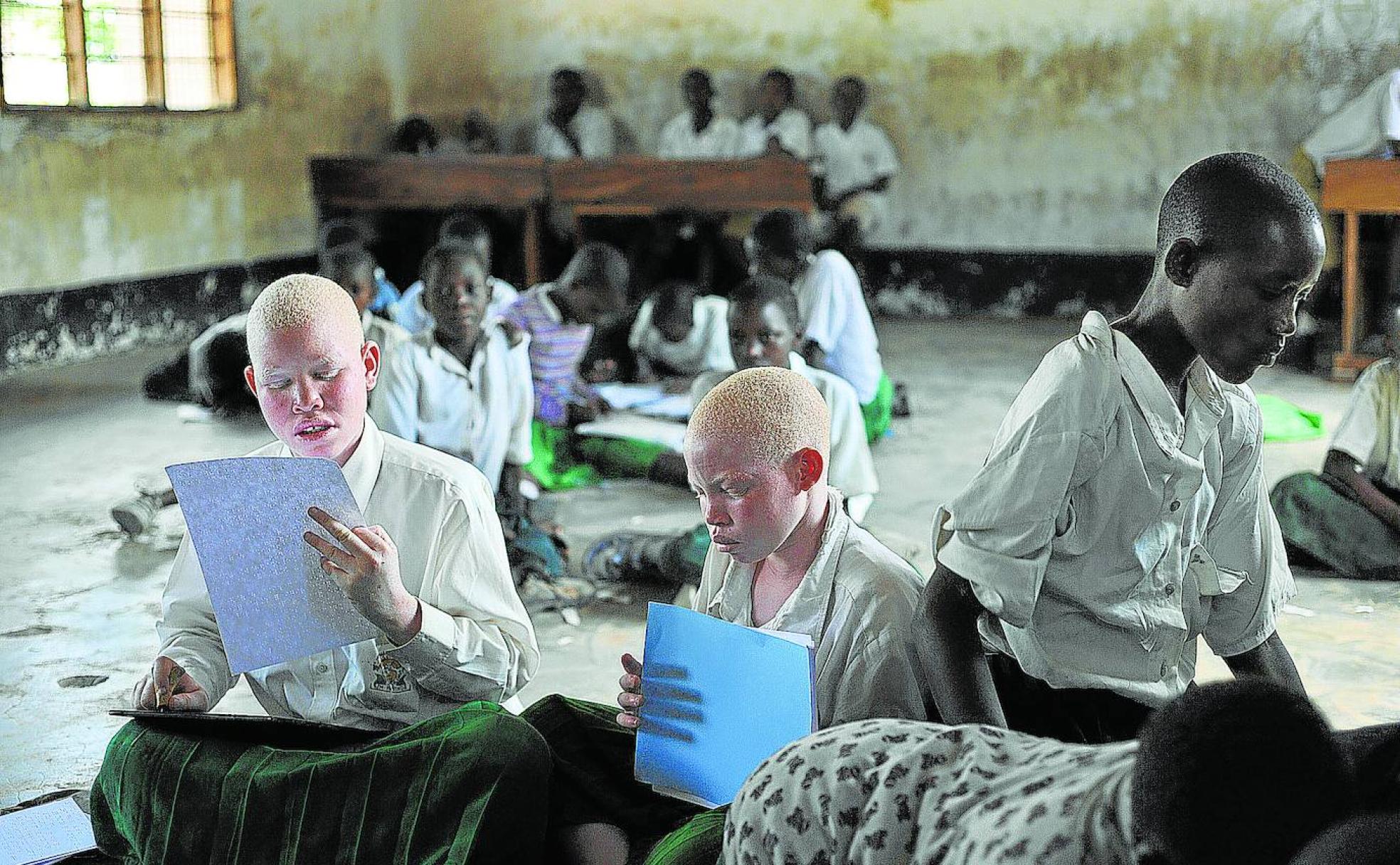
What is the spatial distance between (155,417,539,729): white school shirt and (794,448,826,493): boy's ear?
18.9 inches

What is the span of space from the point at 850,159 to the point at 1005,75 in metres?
1.12

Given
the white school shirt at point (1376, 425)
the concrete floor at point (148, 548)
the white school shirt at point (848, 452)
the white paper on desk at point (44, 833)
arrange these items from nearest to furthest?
1. the white paper on desk at point (44, 833)
2. the concrete floor at point (148, 548)
3. the white school shirt at point (848, 452)
4. the white school shirt at point (1376, 425)

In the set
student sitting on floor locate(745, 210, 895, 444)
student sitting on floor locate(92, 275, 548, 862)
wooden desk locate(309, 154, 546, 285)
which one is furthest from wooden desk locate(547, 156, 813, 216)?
student sitting on floor locate(92, 275, 548, 862)

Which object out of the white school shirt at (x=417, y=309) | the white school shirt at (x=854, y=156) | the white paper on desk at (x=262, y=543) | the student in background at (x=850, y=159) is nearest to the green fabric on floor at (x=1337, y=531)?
the white paper on desk at (x=262, y=543)

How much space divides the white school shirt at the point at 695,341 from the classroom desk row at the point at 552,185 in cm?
212

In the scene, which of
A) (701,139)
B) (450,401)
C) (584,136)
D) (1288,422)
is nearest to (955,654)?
(450,401)

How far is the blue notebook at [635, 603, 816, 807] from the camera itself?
67.2 inches

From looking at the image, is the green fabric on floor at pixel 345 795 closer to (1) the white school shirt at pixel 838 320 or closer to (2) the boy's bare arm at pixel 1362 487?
(2) the boy's bare arm at pixel 1362 487

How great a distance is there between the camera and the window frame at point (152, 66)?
7668 millimetres

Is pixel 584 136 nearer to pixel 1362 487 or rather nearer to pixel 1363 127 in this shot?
pixel 1363 127

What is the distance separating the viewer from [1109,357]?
173 centimetres

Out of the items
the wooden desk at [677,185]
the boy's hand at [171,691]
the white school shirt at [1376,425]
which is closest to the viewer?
the boy's hand at [171,691]

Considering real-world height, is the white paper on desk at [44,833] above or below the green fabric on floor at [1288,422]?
below

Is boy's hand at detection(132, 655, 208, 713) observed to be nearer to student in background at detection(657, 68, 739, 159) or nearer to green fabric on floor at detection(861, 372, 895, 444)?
green fabric on floor at detection(861, 372, 895, 444)
